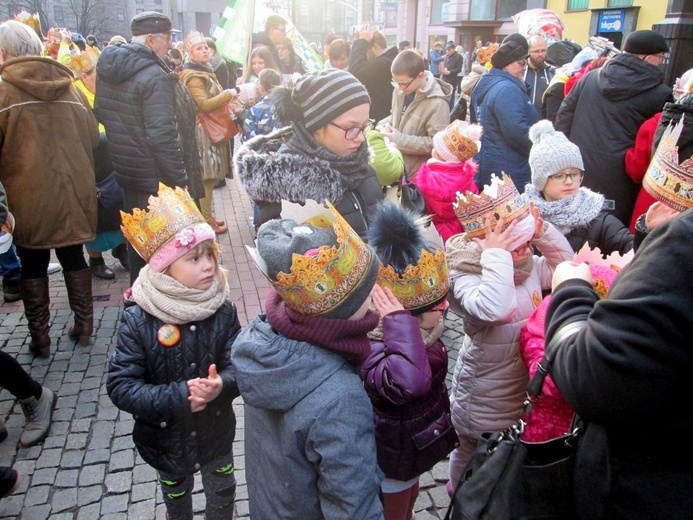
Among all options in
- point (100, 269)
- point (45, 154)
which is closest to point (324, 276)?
point (45, 154)

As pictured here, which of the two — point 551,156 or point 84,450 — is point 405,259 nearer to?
point 551,156

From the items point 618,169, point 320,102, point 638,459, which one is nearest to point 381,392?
point 638,459

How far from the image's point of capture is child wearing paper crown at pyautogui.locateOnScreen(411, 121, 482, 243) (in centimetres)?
366

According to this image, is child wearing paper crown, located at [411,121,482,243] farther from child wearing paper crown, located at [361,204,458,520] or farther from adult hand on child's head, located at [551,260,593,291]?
adult hand on child's head, located at [551,260,593,291]

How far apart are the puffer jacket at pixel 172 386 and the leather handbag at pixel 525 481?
1.10 m

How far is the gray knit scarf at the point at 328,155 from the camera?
245cm

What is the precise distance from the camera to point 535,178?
3096 mm

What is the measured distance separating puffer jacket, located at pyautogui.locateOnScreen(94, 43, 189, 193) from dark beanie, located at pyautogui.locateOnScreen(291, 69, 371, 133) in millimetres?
2053

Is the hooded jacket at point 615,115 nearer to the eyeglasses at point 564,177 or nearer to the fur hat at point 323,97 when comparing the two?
the eyeglasses at point 564,177

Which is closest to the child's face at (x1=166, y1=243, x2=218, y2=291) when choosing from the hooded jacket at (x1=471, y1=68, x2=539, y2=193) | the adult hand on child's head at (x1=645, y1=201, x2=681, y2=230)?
the adult hand on child's head at (x1=645, y1=201, x2=681, y2=230)

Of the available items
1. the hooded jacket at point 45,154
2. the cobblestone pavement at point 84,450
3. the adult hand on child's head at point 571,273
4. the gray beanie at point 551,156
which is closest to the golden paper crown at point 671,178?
the gray beanie at point 551,156

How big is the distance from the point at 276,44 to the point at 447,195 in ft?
17.4

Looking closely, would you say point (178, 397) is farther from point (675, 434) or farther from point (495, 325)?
point (675, 434)

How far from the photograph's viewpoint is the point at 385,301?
1.97 m
